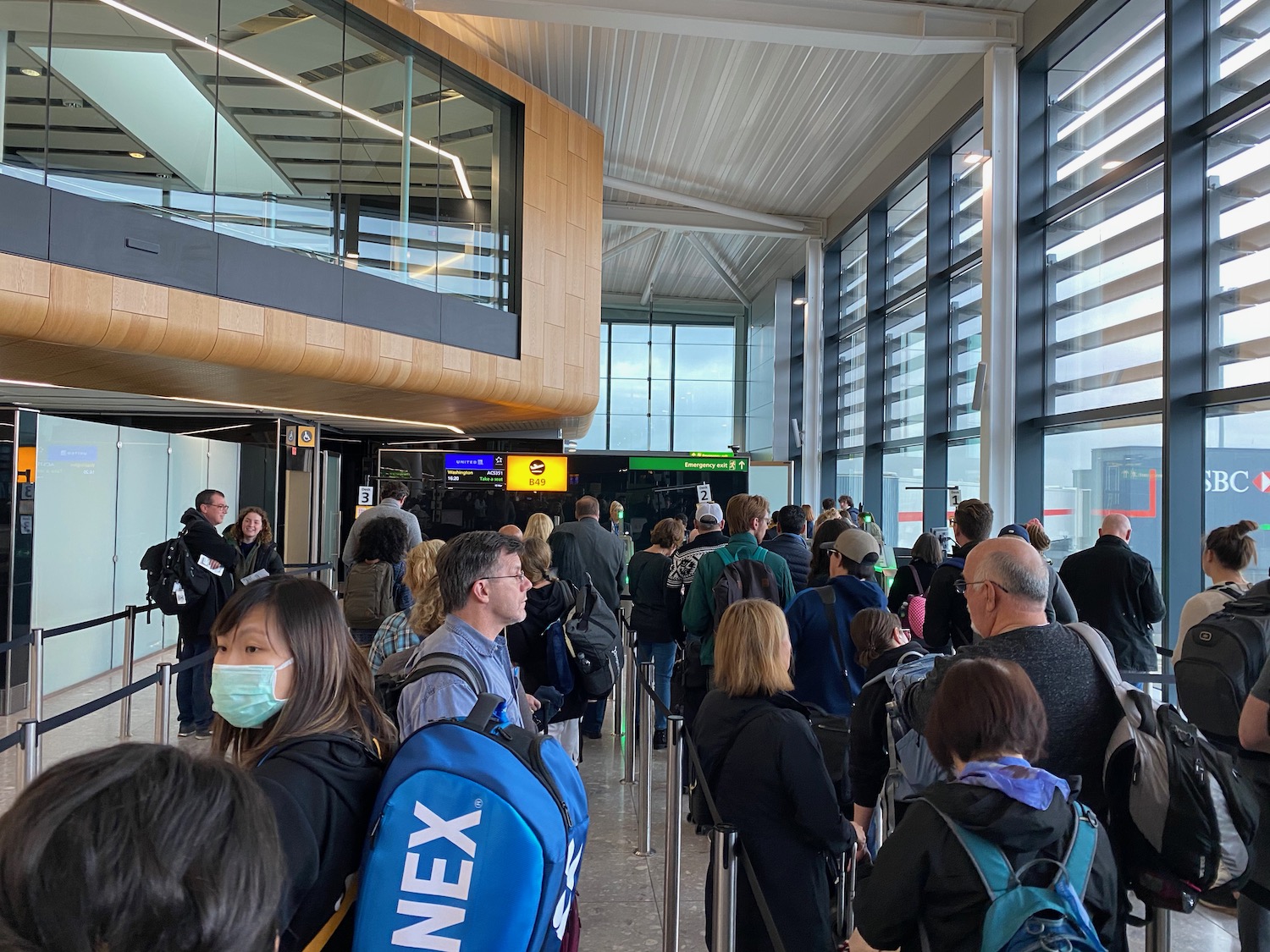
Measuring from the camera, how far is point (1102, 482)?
10453 millimetres

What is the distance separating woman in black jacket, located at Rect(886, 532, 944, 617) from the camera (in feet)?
20.6

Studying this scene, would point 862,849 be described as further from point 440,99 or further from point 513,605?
point 440,99

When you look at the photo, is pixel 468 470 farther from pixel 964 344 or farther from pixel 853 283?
pixel 964 344

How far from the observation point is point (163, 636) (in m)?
11.8

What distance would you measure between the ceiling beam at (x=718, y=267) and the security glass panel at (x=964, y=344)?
8261 mm

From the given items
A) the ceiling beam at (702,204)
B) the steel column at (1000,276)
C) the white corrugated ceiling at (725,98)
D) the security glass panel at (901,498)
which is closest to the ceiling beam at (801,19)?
the white corrugated ceiling at (725,98)

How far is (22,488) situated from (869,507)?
46.3 ft

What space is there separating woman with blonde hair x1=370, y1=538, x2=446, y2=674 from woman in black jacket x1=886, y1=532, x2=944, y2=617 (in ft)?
10.5

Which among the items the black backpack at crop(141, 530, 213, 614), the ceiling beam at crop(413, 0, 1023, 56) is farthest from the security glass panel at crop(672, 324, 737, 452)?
the black backpack at crop(141, 530, 213, 614)

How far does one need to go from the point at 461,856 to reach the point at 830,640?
137 inches

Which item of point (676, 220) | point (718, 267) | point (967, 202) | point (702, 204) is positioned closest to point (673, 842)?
point (967, 202)

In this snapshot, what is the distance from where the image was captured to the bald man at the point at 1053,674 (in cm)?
267

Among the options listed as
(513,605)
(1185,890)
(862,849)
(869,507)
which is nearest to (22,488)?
(513,605)

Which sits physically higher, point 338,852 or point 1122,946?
point 338,852
